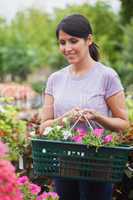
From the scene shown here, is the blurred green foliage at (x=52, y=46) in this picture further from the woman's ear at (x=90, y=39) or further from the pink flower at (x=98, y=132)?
the pink flower at (x=98, y=132)

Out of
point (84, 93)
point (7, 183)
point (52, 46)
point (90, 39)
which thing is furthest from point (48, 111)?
point (52, 46)

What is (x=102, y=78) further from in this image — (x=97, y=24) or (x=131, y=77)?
(x=97, y=24)

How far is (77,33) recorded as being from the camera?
4.04m

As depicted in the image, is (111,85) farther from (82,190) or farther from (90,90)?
(82,190)

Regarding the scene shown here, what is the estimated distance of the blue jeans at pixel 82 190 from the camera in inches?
156

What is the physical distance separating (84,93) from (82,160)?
471mm

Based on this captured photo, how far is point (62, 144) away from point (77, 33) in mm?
714

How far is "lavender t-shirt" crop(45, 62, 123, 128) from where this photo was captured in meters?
4.01

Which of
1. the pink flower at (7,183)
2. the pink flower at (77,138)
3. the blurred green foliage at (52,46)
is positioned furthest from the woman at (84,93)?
the blurred green foliage at (52,46)

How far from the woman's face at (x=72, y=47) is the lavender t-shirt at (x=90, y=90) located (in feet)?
0.38

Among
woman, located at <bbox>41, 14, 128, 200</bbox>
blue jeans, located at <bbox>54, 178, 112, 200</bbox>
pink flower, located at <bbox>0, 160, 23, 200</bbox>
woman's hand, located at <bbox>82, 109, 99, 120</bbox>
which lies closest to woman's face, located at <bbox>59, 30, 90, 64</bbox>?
woman, located at <bbox>41, 14, 128, 200</bbox>

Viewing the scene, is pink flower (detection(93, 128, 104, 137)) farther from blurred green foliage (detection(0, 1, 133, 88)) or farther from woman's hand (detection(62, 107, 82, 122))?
blurred green foliage (detection(0, 1, 133, 88))

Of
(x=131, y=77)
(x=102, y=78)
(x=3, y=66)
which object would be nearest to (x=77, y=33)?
(x=102, y=78)

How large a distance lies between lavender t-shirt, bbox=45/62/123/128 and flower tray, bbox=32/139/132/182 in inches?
14.1
